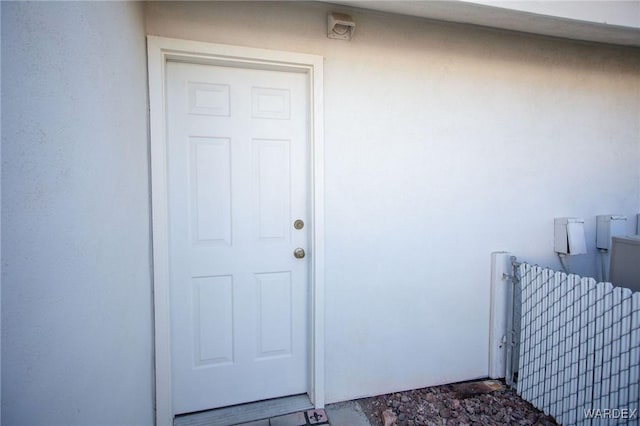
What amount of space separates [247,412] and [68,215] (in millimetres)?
1648

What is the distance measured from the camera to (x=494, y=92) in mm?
2166

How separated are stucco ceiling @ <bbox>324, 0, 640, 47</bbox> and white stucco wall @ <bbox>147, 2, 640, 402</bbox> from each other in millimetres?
183

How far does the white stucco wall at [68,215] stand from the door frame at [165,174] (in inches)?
9.6

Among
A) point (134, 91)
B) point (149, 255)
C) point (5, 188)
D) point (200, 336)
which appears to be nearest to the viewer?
point (5, 188)

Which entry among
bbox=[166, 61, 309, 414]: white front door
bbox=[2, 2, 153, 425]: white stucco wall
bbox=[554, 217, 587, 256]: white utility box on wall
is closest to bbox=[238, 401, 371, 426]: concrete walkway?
bbox=[166, 61, 309, 414]: white front door

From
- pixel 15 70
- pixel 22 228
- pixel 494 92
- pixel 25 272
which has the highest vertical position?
pixel 494 92

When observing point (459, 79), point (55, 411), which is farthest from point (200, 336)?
point (459, 79)

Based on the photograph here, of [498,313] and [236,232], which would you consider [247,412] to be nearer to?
[236,232]

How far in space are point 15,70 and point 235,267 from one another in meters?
1.41

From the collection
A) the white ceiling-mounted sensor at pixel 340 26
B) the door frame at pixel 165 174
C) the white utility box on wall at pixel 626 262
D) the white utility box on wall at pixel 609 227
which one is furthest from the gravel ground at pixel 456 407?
the white ceiling-mounted sensor at pixel 340 26

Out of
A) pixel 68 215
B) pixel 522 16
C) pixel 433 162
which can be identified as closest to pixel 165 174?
pixel 68 215

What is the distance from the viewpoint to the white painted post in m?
2.21

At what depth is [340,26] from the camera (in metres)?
1.81

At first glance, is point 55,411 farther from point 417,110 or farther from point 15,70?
point 417,110
